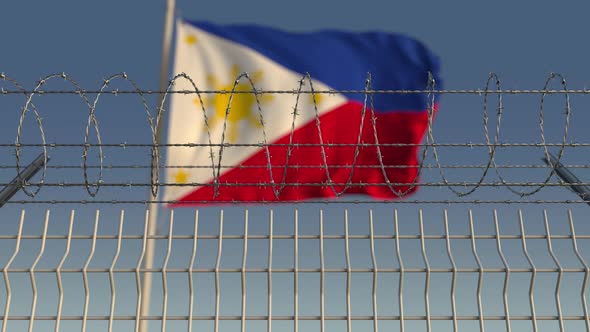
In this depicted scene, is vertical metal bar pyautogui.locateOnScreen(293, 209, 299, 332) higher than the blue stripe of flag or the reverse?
the reverse

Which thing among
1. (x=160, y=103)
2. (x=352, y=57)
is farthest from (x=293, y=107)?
(x=160, y=103)

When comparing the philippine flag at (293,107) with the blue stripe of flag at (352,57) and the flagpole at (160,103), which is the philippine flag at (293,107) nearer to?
the blue stripe of flag at (352,57)

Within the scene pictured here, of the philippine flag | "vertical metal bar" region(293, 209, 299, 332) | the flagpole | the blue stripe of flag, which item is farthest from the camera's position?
the blue stripe of flag

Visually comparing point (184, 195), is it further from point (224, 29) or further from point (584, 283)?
point (584, 283)

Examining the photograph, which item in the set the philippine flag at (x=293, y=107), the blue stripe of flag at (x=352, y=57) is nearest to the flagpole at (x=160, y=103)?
the philippine flag at (x=293, y=107)

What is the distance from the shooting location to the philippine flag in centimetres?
1205

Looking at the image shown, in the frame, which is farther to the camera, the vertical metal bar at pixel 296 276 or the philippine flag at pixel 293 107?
the philippine flag at pixel 293 107

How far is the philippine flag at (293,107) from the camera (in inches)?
474

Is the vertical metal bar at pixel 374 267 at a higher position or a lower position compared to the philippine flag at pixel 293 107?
lower

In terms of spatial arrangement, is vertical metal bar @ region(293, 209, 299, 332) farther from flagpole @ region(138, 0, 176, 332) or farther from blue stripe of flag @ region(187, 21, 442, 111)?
blue stripe of flag @ region(187, 21, 442, 111)

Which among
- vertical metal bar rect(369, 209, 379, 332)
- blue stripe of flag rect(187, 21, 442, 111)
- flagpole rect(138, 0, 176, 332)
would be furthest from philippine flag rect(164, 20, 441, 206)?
vertical metal bar rect(369, 209, 379, 332)

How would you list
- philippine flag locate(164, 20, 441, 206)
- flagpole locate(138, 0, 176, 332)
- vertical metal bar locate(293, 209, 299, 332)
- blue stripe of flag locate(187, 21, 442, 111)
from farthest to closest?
blue stripe of flag locate(187, 21, 442, 111) → philippine flag locate(164, 20, 441, 206) → flagpole locate(138, 0, 176, 332) → vertical metal bar locate(293, 209, 299, 332)

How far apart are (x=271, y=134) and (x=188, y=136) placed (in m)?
1.54

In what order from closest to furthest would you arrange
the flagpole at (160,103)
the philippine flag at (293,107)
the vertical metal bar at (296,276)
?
the vertical metal bar at (296,276) < the flagpole at (160,103) < the philippine flag at (293,107)
